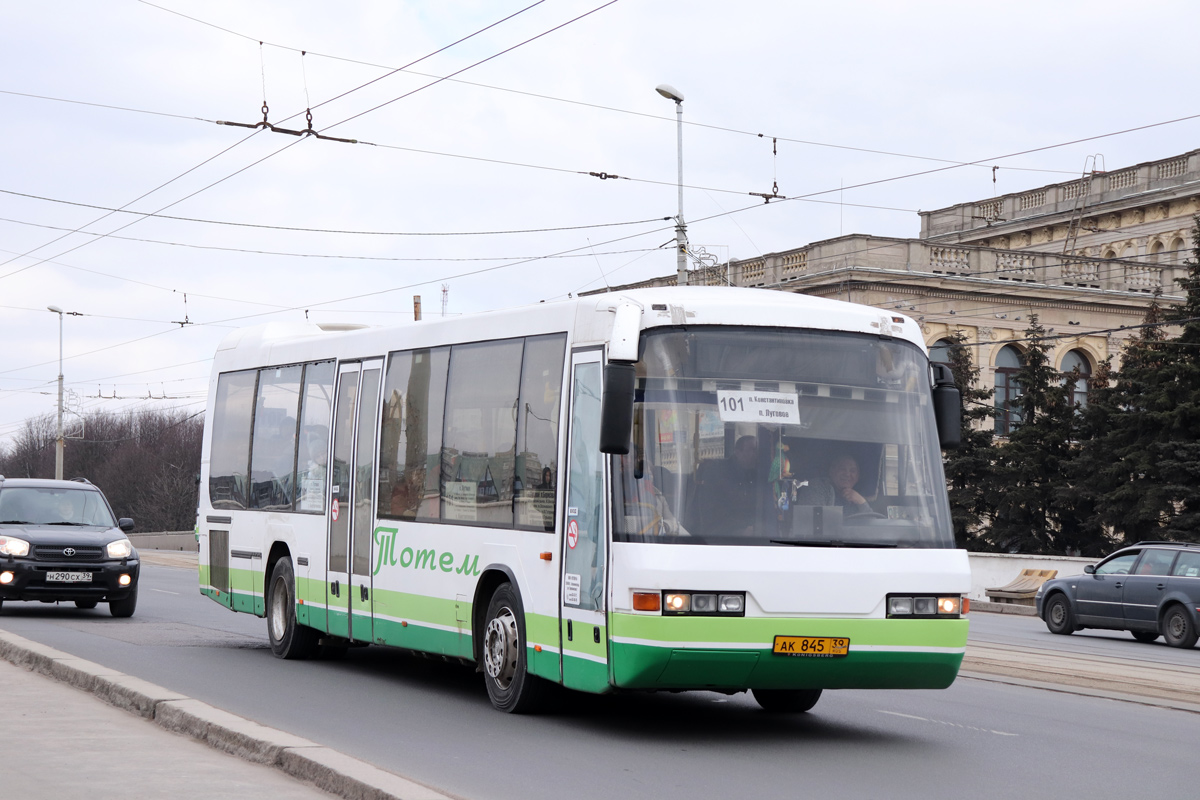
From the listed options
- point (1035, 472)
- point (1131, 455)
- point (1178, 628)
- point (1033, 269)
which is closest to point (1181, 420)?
point (1131, 455)

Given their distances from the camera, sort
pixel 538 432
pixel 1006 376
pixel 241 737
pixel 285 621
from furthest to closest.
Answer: pixel 1006 376 < pixel 285 621 < pixel 538 432 < pixel 241 737

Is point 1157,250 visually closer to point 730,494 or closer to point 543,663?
point 543,663

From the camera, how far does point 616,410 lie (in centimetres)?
906

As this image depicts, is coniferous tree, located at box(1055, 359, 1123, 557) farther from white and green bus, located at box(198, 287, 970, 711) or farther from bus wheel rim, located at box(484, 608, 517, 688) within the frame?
bus wheel rim, located at box(484, 608, 517, 688)

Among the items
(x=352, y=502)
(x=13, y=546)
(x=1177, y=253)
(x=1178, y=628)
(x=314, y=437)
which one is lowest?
(x=1178, y=628)

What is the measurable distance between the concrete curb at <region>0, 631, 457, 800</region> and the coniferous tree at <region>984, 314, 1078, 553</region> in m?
33.3

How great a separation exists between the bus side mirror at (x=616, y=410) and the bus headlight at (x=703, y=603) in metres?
0.91

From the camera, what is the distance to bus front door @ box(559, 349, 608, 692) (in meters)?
9.52

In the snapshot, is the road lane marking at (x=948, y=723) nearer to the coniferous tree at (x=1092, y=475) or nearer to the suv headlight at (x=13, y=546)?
the suv headlight at (x=13, y=546)

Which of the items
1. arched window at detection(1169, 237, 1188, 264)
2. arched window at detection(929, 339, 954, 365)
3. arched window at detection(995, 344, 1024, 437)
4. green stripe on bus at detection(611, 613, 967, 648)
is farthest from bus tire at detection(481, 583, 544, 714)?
arched window at detection(1169, 237, 1188, 264)

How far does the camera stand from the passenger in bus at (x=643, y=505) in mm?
9320

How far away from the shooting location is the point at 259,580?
1565 cm

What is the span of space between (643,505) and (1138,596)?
52.8 ft

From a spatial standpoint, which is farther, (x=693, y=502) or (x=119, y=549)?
(x=119, y=549)
